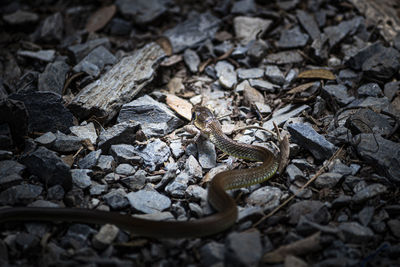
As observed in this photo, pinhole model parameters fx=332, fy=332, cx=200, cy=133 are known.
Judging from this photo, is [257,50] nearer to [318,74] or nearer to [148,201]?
[318,74]

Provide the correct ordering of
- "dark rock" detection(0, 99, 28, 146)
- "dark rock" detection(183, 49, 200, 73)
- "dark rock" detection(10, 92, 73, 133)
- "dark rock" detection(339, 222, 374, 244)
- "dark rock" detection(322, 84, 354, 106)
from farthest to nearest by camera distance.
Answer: "dark rock" detection(183, 49, 200, 73), "dark rock" detection(322, 84, 354, 106), "dark rock" detection(10, 92, 73, 133), "dark rock" detection(0, 99, 28, 146), "dark rock" detection(339, 222, 374, 244)

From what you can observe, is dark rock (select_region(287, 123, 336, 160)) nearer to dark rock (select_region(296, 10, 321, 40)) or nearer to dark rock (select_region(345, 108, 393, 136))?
dark rock (select_region(345, 108, 393, 136))

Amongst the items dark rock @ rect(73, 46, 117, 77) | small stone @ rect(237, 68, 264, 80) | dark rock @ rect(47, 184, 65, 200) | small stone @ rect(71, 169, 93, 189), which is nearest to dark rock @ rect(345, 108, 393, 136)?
small stone @ rect(237, 68, 264, 80)

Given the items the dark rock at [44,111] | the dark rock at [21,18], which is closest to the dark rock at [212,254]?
the dark rock at [44,111]

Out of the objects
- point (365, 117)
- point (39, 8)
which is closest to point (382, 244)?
point (365, 117)

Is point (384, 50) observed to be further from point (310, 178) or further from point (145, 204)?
point (145, 204)

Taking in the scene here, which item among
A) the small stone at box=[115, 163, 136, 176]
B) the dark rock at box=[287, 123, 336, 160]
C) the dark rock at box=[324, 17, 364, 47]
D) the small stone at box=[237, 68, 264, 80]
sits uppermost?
the dark rock at box=[324, 17, 364, 47]

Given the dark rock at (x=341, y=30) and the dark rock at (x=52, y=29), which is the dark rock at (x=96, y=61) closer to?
the dark rock at (x=52, y=29)
